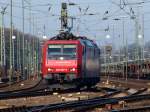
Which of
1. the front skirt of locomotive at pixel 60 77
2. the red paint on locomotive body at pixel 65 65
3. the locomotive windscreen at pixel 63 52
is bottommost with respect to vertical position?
the front skirt of locomotive at pixel 60 77

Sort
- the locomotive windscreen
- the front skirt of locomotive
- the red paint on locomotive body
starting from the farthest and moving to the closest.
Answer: the locomotive windscreen
the red paint on locomotive body
the front skirt of locomotive

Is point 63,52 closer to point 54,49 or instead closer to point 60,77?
point 54,49

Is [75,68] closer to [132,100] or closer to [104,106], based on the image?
[132,100]

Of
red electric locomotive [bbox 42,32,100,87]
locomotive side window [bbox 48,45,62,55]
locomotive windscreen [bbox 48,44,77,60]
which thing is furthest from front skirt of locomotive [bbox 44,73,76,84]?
locomotive side window [bbox 48,45,62,55]

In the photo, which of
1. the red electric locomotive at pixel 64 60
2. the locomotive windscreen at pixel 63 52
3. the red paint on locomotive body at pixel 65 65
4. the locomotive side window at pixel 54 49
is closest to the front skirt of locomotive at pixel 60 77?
the red electric locomotive at pixel 64 60

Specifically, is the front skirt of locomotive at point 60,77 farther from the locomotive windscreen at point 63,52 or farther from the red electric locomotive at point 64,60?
the locomotive windscreen at point 63,52

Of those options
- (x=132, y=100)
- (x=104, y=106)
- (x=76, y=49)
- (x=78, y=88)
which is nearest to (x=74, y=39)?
(x=76, y=49)

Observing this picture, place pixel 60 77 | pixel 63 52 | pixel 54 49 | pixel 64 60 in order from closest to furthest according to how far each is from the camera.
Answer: pixel 60 77 → pixel 64 60 → pixel 63 52 → pixel 54 49

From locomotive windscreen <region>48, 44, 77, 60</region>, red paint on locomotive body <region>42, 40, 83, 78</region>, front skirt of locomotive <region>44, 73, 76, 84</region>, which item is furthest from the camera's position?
locomotive windscreen <region>48, 44, 77, 60</region>

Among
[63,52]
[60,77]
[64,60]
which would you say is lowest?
[60,77]

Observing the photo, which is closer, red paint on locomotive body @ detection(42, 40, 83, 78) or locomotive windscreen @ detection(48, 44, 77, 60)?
red paint on locomotive body @ detection(42, 40, 83, 78)

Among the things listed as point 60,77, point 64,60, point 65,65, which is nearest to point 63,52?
point 64,60

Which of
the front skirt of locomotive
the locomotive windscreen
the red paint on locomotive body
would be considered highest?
the locomotive windscreen

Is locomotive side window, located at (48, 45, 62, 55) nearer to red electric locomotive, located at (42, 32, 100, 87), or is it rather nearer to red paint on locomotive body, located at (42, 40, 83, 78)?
red electric locomotive, located at (42, 32, 100, 87)
